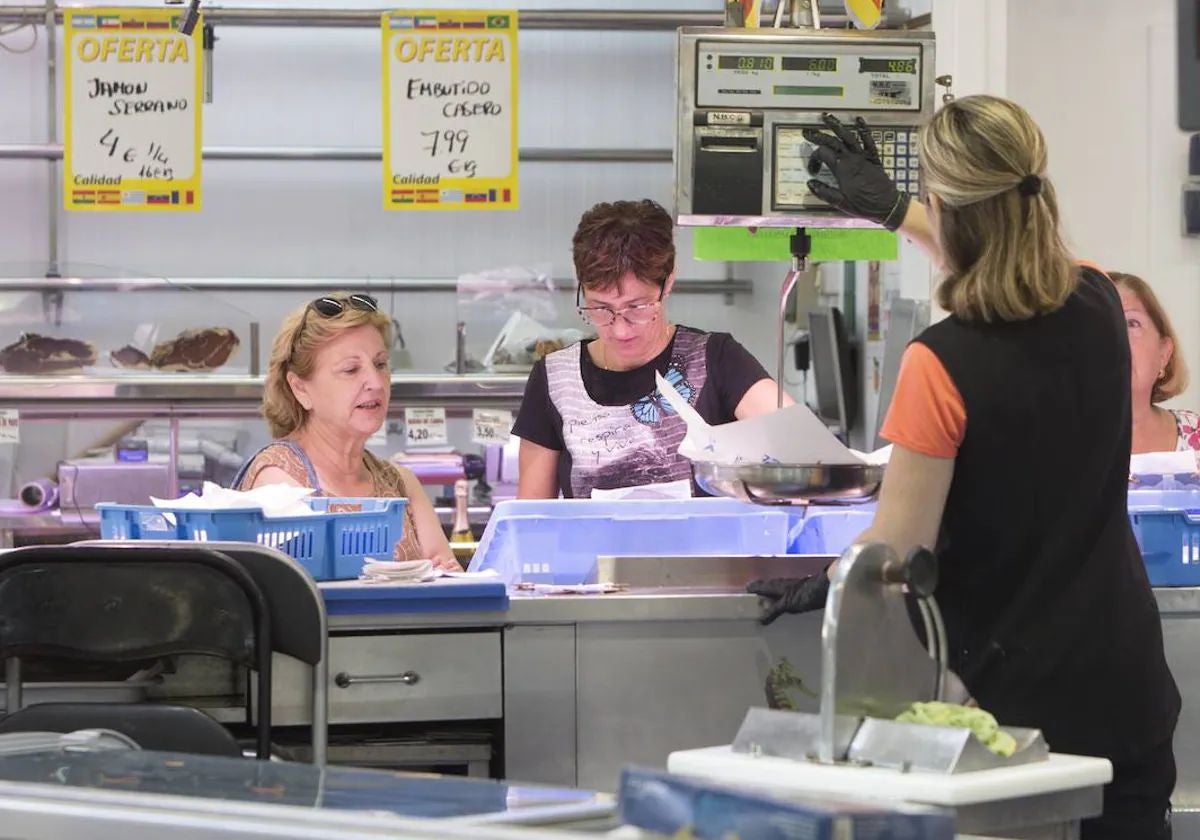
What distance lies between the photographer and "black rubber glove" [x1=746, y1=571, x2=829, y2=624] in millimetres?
2854

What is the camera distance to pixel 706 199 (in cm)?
339

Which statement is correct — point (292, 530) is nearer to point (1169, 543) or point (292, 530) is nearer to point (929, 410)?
point (929, 410)

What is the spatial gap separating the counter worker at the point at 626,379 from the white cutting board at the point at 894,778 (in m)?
1.98

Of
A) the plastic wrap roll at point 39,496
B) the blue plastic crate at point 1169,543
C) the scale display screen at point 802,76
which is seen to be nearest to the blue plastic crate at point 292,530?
the scale display screen at point 802,76

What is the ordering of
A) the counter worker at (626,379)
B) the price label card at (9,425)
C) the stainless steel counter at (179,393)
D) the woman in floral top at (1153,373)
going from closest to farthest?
1. the counter worker at (626,379)
2. the woman in floral top at (1153,373)
3. the stainless steel counter at (179,393)
4. the price label card at (9,425)

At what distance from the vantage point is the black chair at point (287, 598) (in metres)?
2.79

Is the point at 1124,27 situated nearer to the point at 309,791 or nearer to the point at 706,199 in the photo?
the point at 706,199

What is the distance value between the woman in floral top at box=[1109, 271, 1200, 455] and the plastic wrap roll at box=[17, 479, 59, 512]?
340 centimetres

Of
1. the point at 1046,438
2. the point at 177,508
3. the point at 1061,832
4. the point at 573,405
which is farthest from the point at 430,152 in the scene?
the point at 1061,832

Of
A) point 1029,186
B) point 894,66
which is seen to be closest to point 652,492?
point 894,66

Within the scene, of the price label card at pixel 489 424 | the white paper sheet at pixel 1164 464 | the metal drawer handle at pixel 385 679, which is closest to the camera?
the metal drawer handle at pixel 385 679

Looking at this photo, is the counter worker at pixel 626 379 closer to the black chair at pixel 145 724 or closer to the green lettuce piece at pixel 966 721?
the black chair at pixel 145 724

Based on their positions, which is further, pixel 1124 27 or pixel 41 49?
pixel 41 49

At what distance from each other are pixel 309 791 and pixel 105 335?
14.3 feet
